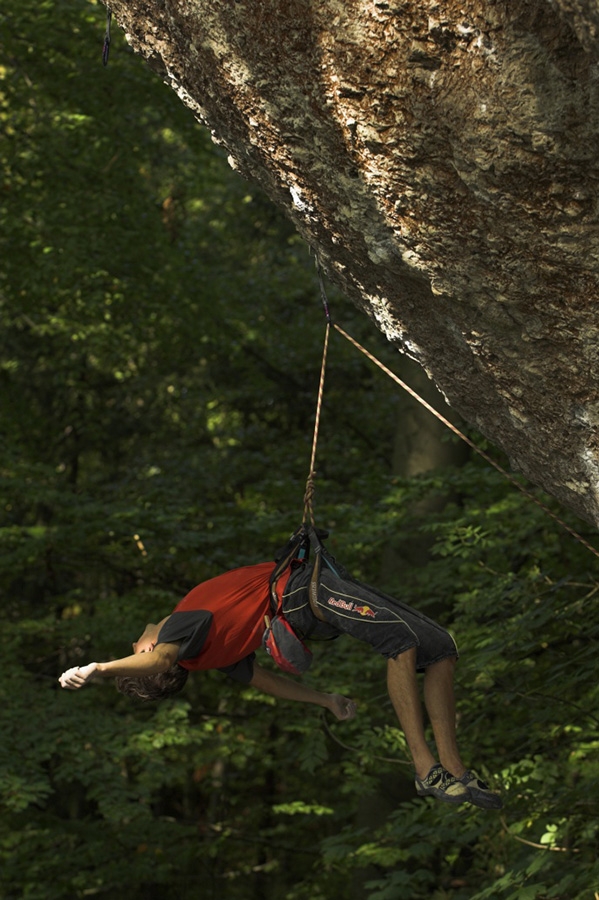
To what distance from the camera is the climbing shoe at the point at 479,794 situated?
3.26 metres

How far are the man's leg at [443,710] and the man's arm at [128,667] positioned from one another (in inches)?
32.1

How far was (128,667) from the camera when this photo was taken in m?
3.25

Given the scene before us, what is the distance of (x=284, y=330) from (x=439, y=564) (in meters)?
5.90

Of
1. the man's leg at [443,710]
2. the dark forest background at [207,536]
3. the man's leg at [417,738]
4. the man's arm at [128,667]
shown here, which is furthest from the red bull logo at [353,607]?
the dark forest background at [207,536]

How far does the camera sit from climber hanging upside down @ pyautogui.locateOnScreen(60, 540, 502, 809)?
3291 mm

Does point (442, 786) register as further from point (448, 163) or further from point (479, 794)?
point (448, 163)

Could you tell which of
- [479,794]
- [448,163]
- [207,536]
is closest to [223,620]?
[479,794]

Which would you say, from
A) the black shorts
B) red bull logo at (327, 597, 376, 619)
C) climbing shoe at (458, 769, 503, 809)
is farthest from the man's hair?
climbing shoe at (458, 769, 503, 809)

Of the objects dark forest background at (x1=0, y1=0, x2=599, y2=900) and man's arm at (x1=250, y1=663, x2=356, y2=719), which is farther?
dark forest background at (x1=0, y1=0, x2=599, y2=900)

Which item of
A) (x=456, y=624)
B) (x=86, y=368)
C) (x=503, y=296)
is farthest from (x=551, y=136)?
(x=86, y=368)

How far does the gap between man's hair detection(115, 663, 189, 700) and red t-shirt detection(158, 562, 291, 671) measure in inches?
1.6

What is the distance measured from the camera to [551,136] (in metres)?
2.23

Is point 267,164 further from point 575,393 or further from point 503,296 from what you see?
point 575,393

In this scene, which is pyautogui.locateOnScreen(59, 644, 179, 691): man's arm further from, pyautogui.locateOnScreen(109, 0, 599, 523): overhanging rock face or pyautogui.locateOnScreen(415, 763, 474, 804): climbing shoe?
pyautogui.locateOnScreen(109, 0, 599, 523): overhanging rock face
